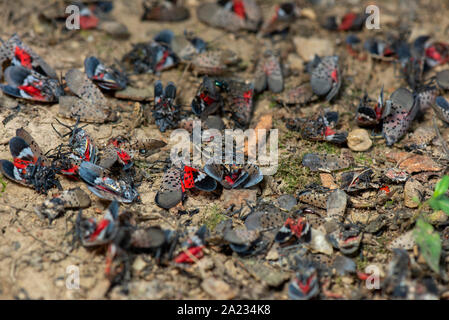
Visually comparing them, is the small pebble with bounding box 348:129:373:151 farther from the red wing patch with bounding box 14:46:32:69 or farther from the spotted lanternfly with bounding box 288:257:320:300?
the red wing patch with bounding box 14:46:32:69

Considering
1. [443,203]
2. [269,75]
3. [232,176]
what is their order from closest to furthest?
[443,203] → [232,176] → [269,75]

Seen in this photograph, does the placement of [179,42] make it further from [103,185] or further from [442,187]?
[442,187]

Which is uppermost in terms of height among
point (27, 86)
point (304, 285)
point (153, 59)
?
point (153, 59)

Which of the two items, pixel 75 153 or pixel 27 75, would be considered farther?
pixel 27 75

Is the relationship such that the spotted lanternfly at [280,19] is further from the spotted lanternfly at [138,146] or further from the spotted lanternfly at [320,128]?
the spotted lanternfly at [138,146]

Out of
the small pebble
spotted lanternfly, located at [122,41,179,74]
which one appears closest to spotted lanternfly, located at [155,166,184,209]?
spotted lanternfly, located at [122,41,179,74]

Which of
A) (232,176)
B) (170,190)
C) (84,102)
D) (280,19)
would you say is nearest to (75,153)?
(84,102)

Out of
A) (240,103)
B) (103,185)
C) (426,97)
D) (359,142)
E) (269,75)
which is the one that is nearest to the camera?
(103,185)
